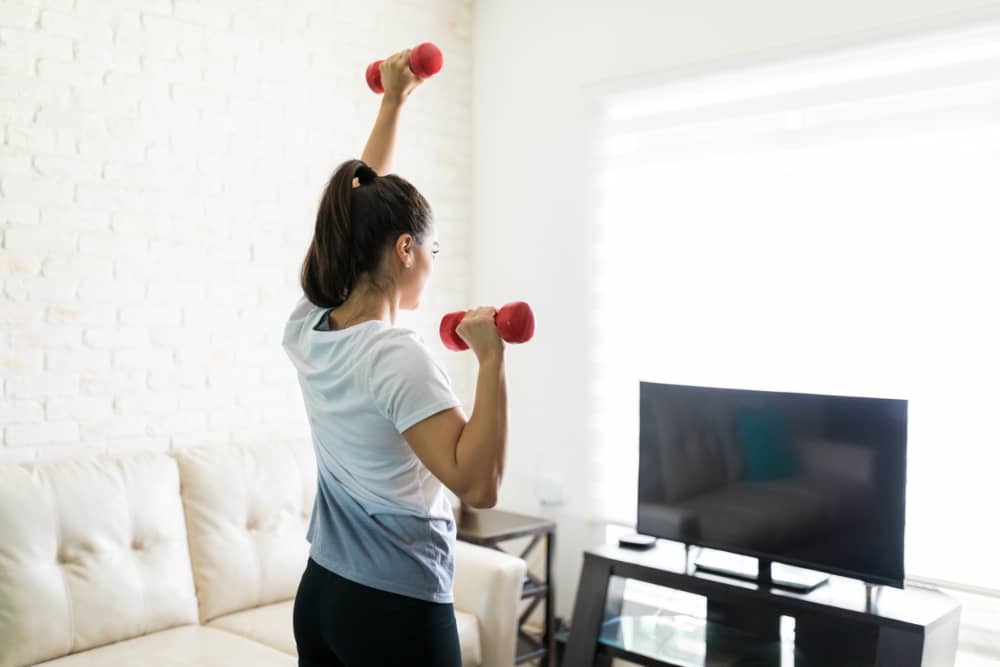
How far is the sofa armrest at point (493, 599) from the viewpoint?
2.78 metres

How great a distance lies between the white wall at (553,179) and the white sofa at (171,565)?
0.82m

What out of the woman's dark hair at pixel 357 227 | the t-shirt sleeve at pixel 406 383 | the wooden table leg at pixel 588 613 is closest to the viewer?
the t-shirt sleeve at pixel 406 383

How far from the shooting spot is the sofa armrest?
109 inches

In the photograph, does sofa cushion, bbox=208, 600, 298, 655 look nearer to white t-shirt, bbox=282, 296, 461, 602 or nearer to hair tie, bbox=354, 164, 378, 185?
white t-shirt, bbox=282, 296, 461, 602

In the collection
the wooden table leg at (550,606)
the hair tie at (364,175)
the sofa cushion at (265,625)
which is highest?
the hair tie at (364,175)

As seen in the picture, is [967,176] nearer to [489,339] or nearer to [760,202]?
[760,202]

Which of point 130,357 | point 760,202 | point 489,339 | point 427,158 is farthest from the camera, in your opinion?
point 427,158

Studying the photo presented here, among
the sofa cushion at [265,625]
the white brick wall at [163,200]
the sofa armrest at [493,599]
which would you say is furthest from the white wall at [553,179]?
the sofa cushion at [265,625]

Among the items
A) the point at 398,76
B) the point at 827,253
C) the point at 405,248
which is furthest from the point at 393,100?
the point at 827,253

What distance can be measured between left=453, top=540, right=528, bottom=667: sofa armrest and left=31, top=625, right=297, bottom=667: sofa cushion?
0.58 metres

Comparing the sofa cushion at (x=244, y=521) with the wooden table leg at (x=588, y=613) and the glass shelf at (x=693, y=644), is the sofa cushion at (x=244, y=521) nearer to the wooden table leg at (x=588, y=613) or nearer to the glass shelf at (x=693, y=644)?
the wooden table leg at (x=588, y=613)

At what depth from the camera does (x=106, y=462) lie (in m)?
2.68

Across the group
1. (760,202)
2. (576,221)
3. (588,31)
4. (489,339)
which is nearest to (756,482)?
(760,202)

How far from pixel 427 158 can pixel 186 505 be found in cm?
174
